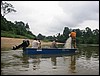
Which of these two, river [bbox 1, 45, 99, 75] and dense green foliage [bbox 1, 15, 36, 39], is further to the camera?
dense green foliage [bbox 1, 15, 36, 39]

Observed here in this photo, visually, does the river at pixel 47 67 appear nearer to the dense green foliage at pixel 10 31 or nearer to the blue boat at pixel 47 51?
the blue boat at pixel 47 51

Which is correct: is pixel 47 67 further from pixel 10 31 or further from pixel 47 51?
pixel 10 31

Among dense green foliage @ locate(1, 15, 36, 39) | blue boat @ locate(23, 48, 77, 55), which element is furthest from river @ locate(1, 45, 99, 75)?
dense green foliage @ locate(1, 15, 36, 39)

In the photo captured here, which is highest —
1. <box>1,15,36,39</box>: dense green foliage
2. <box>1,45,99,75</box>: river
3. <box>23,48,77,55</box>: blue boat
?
<box>1,15,36,39</box>: dense green foliage

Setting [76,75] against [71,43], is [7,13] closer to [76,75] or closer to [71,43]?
[71,43]

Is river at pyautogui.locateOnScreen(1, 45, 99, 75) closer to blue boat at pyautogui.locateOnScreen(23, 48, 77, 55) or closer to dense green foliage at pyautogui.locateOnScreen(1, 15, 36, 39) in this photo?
blue boat at pyautogui.locateOnScreen(23, 48, 77, 55)

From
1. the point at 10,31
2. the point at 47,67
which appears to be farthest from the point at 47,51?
the point at 10,31

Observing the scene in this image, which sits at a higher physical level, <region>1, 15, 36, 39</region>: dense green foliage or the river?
<region>1, 15, 36, 39</region>: dense green foliage

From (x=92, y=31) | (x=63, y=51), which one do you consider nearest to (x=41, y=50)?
(x=63, y=51)

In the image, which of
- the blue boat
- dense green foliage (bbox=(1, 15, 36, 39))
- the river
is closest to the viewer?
the river

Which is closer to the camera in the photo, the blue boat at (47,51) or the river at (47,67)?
the river at (47,67)

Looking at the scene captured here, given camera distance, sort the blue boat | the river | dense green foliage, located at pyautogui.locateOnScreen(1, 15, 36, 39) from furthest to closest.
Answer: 1. dense green foliage, located at pyautogui.locateOnScreen(1, 15, 36, 39)
2. the blue boat
3. the river

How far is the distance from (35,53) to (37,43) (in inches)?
46.2

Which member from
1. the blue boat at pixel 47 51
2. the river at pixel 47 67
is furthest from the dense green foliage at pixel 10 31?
the river at pixel 47 67
